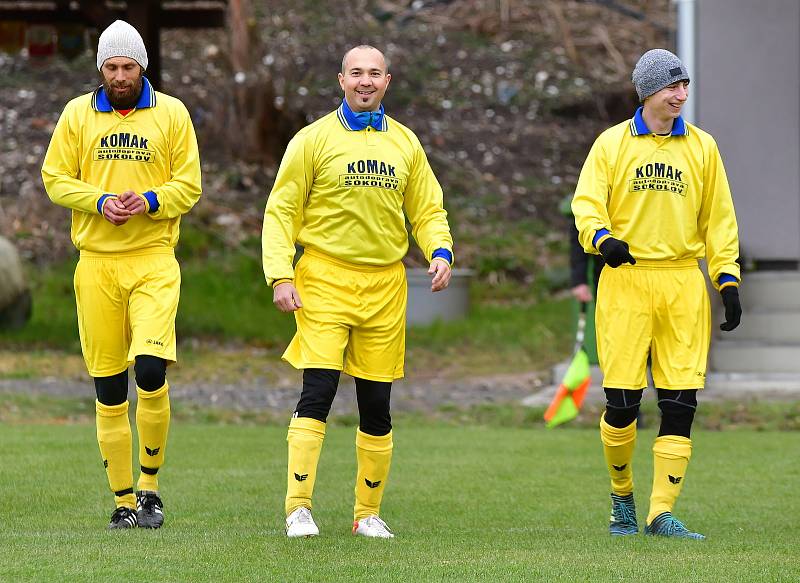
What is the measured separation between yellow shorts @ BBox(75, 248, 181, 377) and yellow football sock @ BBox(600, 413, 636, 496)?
1995 mm

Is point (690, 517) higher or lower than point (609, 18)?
lower

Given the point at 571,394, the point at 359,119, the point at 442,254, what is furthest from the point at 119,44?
the point at 571,394

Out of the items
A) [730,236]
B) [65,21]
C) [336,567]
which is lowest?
[336,567]

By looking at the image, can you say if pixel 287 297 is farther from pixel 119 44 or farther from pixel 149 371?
pixel 119 44

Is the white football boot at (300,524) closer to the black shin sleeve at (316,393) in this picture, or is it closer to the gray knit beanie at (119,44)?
the black shin sleeve at (316,393)

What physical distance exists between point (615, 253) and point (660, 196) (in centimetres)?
48

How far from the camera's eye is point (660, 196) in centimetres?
692

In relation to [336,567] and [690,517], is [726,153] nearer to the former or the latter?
[690,517]

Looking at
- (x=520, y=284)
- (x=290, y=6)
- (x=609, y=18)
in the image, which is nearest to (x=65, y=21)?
(x=520, y=284)

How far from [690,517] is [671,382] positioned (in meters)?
1.16

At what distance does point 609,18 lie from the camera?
94.3ft

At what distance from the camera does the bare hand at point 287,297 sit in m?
6.50

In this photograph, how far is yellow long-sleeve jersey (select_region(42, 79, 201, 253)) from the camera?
23.0 feet

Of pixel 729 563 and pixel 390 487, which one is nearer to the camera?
pixel 729 563
